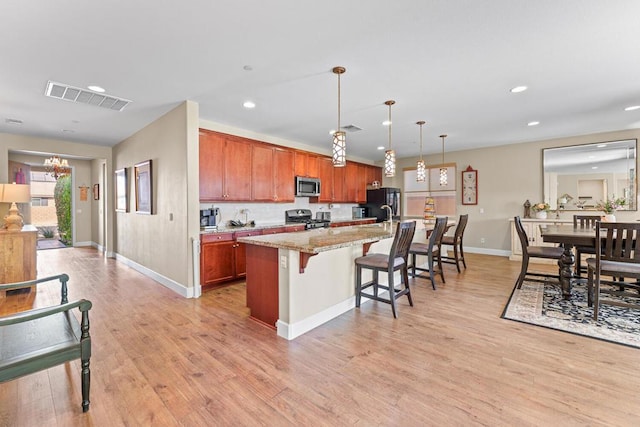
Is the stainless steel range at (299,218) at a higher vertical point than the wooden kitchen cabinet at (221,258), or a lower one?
higher

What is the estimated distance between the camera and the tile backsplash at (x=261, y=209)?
5039 mm

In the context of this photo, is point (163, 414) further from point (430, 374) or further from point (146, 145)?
point (146, 145)

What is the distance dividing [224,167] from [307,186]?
197cm

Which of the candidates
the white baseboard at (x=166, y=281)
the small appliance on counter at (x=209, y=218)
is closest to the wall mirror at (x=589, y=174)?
the small appliance on counter at (x=209, y=218)

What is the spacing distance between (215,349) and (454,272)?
13.3 ft

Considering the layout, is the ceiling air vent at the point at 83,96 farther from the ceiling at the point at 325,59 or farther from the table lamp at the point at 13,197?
the table lamp at the point at 13,197

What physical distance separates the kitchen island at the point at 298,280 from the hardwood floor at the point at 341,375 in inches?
5.7

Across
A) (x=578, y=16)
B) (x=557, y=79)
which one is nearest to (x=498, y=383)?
(x=578, y=16)

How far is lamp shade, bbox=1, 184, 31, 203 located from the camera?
387 cm

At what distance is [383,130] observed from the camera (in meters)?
5.14

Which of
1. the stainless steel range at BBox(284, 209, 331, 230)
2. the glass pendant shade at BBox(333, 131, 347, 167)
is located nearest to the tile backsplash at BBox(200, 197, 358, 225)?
the stainless steel range at BBox(284, 209, 331, 230)

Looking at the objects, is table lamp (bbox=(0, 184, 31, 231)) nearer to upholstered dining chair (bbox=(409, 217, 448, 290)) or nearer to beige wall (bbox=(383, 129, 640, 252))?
upholstered dining chair (bbox=(409, 217, 448, 290))

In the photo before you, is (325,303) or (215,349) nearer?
(215,349)

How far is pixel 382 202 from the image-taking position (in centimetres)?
747
